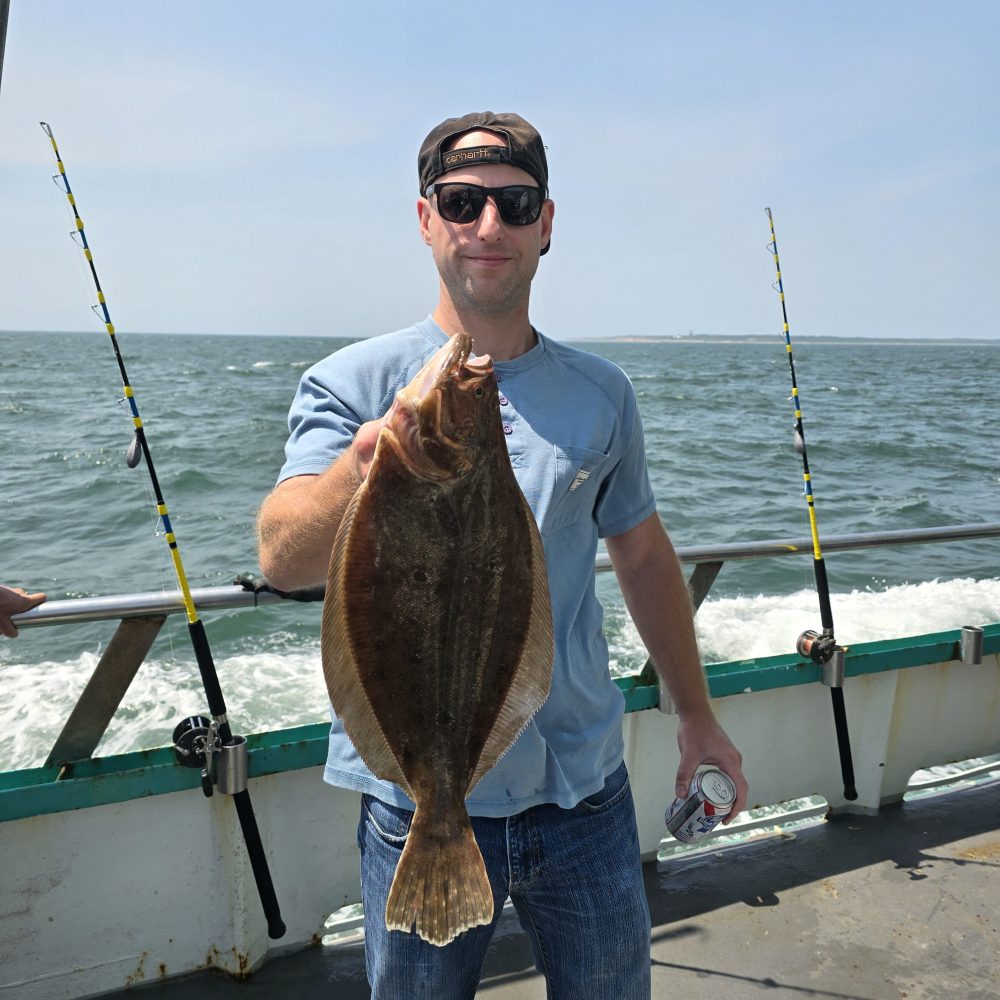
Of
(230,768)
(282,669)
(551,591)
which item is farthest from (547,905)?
(282,669)

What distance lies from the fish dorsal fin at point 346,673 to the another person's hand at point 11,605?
1306 mm

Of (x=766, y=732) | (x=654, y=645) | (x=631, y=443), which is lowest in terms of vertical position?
(x=766, y=732)

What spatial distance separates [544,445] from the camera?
200 centimetres

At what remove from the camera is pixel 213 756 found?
273 cm

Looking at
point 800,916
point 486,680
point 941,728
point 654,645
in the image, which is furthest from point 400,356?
point 941,728

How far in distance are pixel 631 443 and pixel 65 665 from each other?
25.3ft

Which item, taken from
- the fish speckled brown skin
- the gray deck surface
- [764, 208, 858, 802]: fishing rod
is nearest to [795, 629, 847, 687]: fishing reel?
[764, 208, 858, 802]: fishing rod

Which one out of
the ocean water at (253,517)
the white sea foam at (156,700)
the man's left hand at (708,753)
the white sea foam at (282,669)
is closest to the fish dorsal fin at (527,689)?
the man's left hand at (708,753)

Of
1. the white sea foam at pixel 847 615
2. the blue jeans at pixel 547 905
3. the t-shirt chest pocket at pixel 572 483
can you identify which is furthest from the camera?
the white sea foam at pixel 847 615

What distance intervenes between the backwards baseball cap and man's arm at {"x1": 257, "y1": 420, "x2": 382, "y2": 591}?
2.46 ft

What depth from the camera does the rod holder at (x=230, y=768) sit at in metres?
2.73

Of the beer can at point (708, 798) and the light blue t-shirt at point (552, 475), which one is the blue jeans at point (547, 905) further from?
the beer can at point (708, 798)

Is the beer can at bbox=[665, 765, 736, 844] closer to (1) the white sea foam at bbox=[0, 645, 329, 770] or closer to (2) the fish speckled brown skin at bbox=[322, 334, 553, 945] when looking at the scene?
(2) the fish speckled brown skin at bbox=[322, 334, 553, 945]

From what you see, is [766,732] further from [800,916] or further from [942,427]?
[942,427]
